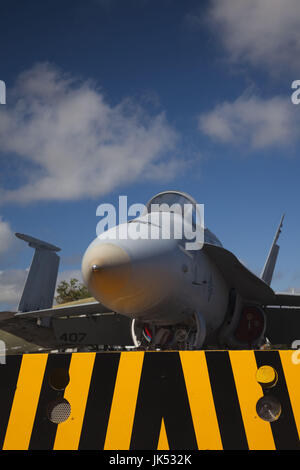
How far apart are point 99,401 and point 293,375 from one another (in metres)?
1.30

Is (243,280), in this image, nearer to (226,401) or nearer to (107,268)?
(107,268)

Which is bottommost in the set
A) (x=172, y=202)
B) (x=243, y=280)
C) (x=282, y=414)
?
(x=282, y=414)

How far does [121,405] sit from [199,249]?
216 inches

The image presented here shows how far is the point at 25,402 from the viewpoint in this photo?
271 centimetres

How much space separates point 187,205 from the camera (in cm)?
888

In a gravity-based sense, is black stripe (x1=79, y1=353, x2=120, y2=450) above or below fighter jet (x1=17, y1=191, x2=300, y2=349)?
below

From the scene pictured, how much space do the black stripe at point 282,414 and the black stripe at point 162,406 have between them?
1.73 ft

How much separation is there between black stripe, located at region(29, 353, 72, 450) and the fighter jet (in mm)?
3116

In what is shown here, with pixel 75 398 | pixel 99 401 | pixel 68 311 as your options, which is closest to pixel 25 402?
pixel 75 398

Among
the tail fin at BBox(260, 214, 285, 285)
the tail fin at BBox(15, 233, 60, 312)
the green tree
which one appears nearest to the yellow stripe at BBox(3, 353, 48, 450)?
the tail fin at BBox(15, 233, 60, 312)

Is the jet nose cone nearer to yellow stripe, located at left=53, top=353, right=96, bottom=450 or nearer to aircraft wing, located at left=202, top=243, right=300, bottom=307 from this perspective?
aircraft wing, located at left=202, top=243, right=300, bottom=307

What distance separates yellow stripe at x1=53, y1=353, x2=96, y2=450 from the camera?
8.54 ft

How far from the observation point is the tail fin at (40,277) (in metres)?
13.3

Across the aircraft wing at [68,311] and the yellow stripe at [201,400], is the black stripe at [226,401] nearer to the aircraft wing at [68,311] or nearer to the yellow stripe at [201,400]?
the yellow stripe at [201,400]
